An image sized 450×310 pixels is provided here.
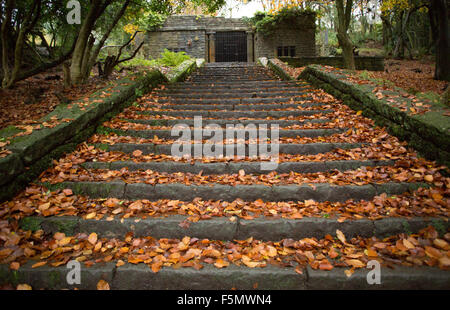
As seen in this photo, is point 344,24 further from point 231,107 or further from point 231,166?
point 231,166

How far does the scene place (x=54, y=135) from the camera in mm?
3320

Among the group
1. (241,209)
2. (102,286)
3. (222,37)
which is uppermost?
(222,37)

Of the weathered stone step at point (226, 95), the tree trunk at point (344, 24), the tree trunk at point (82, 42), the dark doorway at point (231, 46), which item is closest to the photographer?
the tree trunk at point (82, 42)

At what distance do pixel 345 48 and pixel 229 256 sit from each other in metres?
10.1

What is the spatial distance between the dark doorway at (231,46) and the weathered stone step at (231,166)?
17203 millimetres

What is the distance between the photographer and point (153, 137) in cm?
420

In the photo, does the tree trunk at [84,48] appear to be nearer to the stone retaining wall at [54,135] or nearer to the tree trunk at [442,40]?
the stone retaining wall at [54,135]

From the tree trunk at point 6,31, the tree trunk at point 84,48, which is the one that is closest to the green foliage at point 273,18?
the tree trunk at point 84,48

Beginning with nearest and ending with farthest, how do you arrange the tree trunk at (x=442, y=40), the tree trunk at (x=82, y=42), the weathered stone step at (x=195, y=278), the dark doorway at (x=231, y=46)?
the weathered stone step at (x=195, y=278) < the tree trunk at (x=82, y=42) < the tree trunk at (x=442, y=40) < the dark doorway at (x=231, y=46)

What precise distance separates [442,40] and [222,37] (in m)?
13.6

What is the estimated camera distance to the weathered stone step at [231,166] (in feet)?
10.6

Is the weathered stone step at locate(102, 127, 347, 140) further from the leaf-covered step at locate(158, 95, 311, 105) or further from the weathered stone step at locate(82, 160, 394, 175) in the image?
the leaf-covered step at locate(158, 95, 311, 105)

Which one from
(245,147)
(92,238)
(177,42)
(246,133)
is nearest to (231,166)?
(245,147)
